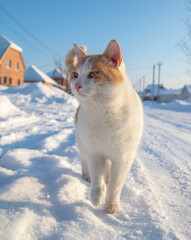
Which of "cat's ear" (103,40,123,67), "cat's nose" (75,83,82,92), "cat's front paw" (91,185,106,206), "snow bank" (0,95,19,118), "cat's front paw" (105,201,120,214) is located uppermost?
"cat's ear" (103,40,123,67)

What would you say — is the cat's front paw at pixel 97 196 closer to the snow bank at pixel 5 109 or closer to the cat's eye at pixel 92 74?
the cat's eye at pixel 92 74

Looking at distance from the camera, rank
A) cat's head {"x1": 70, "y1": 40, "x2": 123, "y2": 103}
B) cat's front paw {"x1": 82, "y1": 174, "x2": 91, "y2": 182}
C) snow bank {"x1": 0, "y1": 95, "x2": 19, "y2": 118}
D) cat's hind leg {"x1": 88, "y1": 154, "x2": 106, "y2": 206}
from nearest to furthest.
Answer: cat's head {"x1": 70, "y1": 40, "x2": 123, "y2": 103} < cat's hind leg {"x1": 88, "y1": 154, "x2": 106, "y2": 206} < cat's front paw {"x1": 82, "y1": 174, "x2": 91, "y2": 182} < snow bank {"x1": 0, "y1": 95, "x2": 19, "y2": 118}

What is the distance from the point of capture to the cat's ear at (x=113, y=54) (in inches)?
65.8

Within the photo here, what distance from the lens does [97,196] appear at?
1.67m

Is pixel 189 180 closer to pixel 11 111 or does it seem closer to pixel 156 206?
pixel 156 206

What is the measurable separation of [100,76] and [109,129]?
0.46 meters

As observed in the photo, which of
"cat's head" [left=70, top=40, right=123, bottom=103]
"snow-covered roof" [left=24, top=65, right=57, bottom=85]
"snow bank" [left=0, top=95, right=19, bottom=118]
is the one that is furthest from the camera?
"snow-covered roof" [left=24, top=65, right=57, bottom=85]

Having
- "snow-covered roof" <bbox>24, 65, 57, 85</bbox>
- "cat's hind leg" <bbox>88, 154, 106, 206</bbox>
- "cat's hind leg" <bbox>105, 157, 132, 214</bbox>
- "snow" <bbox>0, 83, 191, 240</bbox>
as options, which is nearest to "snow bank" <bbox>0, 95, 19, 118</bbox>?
"snow" <bbox>0, 83, 191, 240</bbox>

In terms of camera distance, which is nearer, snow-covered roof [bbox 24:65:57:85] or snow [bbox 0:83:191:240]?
snow [bbox 0:83:191:240]

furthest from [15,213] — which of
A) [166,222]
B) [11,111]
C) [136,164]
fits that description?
[11,111]

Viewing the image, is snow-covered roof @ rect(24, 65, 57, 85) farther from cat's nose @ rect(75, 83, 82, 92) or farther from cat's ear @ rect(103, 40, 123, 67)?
cat's nose @ rect(75, 83, 82, 92)

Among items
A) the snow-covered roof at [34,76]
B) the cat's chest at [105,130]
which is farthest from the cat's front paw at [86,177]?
the snow-covered roof at [34,76]

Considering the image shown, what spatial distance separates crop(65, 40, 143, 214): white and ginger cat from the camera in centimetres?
160

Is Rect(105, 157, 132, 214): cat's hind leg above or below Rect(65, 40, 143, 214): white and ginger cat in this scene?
below
